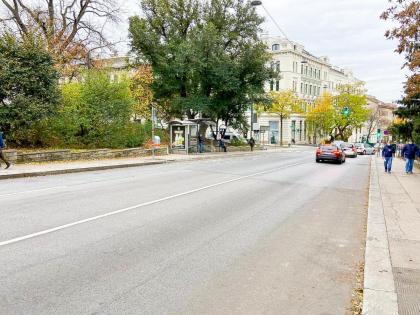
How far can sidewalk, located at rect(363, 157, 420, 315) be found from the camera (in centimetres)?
435

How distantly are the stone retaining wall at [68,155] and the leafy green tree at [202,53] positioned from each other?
10522mm

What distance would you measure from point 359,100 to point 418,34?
197 ft

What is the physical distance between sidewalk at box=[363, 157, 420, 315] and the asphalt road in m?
0.29

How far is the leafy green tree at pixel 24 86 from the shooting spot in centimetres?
1945

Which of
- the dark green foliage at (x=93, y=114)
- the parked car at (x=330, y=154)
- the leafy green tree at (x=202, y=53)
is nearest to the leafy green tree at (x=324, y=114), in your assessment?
the leafy green tree at (x=202, y=53)

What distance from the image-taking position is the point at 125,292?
4.48 meters

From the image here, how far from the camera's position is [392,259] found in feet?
19.5

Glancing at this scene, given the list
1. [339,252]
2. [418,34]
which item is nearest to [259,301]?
[339,252]

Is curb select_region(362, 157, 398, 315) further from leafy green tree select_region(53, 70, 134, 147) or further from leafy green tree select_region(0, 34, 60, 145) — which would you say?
leafy green tree select_region(53, 70, 134, 147)

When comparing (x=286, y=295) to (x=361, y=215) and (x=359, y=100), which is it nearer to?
(x=361, y=215)

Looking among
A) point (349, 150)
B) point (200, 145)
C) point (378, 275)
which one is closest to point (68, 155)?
point (200, 145)

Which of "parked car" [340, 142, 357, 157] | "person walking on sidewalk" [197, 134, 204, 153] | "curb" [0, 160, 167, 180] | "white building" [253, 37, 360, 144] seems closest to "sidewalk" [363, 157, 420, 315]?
"curb" [0, 160, 167, 180]

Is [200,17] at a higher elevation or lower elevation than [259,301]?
higher

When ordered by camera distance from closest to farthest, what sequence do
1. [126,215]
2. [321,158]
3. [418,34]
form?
[126,215] → [418,34] → [321,158]
